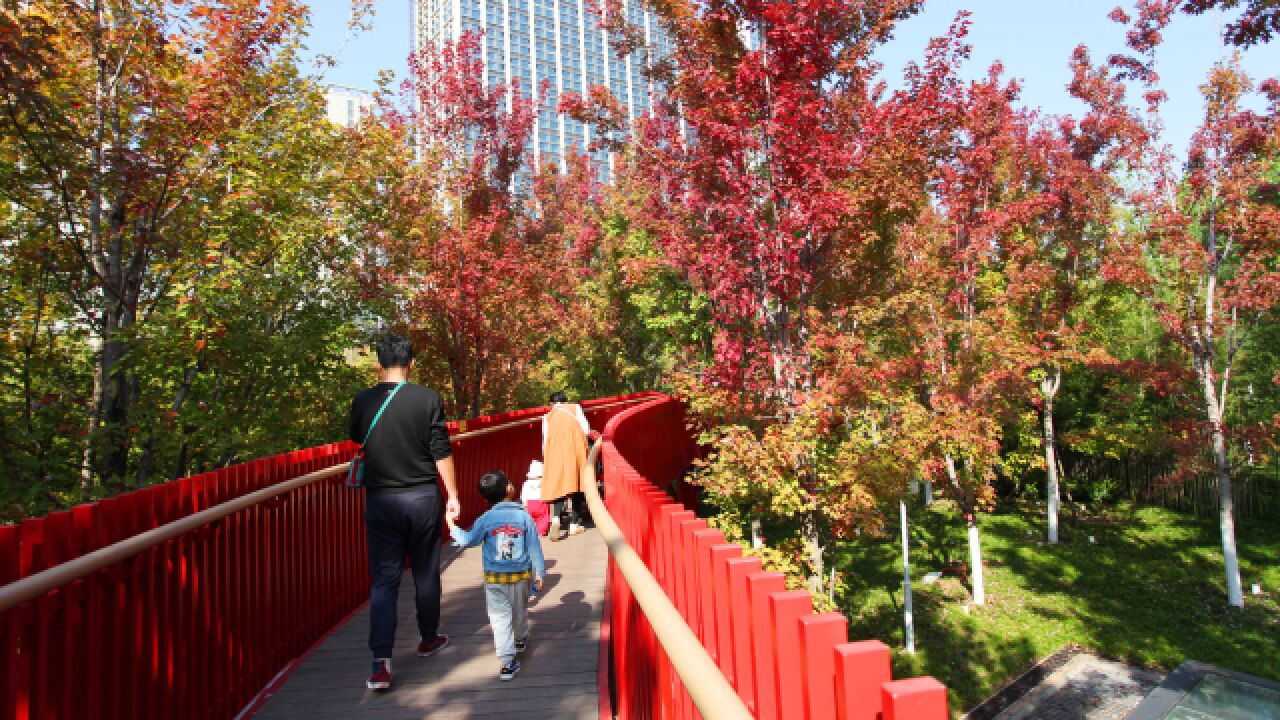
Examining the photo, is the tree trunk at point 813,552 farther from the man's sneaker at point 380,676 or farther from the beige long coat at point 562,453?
the man's sneaker at point 380,676

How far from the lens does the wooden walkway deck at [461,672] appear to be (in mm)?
3768

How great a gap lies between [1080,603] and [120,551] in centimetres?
2168

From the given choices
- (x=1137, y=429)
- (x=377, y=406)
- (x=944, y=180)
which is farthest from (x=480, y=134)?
(x=1137, y=429)

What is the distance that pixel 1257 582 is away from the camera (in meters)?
18.5

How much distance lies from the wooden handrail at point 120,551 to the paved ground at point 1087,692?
15160 mm

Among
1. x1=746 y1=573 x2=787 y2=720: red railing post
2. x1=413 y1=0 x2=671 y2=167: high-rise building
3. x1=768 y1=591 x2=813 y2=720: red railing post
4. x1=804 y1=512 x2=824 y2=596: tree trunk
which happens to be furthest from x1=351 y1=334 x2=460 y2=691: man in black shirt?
x1=413 y1=0 x2=671 y2=167: high-rise building

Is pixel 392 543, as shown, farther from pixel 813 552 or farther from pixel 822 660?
pixel 813 552

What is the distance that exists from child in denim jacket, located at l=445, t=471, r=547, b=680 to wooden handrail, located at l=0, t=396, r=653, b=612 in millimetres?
1187

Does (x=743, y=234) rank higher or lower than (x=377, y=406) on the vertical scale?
higher

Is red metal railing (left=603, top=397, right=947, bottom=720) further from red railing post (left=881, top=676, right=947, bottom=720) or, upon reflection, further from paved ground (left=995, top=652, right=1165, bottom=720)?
paved ground (left=995, top=652, right=1165, bottom=720)

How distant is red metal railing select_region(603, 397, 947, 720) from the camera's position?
1218 mm

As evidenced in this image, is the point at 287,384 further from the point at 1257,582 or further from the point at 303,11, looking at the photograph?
the point at 1257,582

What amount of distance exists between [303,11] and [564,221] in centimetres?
2073

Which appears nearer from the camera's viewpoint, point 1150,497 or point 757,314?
point 757,314
